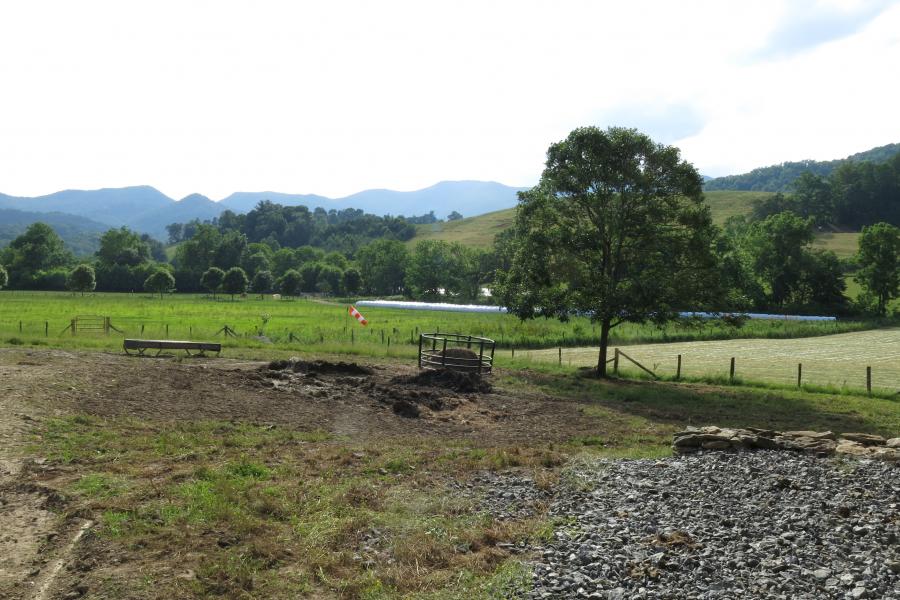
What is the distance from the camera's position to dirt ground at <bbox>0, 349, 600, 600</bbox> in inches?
416

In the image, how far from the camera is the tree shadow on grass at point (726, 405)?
1988cm

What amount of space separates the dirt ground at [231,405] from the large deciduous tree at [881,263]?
3164 inches

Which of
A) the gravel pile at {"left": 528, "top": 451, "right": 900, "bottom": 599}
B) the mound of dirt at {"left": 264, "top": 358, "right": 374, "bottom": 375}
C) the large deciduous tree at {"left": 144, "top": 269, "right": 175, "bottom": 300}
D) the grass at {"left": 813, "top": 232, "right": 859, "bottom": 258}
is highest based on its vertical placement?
the grass at {"left": 813, "top": 232, "right": 859, "bottom": 258}

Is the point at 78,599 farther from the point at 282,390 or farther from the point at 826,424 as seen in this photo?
the point at 826,424

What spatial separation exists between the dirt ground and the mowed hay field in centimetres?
1348

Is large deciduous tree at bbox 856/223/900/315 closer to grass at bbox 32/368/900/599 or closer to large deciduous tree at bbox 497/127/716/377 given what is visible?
large deciduous tree at bbox 497/127/716/377

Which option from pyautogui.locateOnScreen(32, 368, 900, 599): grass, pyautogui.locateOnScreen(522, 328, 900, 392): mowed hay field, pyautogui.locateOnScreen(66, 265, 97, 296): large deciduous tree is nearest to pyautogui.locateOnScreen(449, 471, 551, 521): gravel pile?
pyautogui.locateOnScreen(32, 368, 900, 599): grass

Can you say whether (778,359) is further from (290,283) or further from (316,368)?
(290,283)

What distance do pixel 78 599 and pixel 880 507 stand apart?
33.9ft

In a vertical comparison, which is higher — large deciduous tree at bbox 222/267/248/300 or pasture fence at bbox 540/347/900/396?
large deciduous tree at bbox 222/267/248/300

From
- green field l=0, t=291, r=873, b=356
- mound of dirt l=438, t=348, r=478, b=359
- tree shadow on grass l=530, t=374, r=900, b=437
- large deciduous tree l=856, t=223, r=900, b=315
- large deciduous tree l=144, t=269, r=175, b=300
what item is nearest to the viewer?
tree shadow on grass l=530, t=374, r=900, b=437

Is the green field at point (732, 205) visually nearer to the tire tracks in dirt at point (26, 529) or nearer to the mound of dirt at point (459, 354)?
the mound of dirt at point (459, 354)

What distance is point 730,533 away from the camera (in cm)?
866

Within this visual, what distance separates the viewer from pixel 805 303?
87.1 metres
